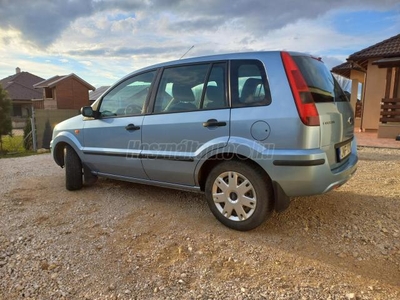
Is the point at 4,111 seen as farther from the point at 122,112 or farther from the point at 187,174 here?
the point at 187,174

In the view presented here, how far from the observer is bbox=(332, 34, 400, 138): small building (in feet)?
32.4

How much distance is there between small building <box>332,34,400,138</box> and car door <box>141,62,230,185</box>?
9.00 m

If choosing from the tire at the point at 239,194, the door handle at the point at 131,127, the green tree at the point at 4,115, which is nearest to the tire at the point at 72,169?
the door handle at the point at 131,127

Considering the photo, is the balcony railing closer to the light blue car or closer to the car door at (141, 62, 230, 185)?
the light blue car

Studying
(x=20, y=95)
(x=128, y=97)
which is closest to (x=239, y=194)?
(x=128, y=97)

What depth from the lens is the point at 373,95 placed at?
36.9 ft

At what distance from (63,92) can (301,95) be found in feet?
82.0

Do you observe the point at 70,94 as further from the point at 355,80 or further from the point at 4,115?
the point at 355,80

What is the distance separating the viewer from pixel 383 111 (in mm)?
9977

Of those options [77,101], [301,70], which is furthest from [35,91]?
[301,70]

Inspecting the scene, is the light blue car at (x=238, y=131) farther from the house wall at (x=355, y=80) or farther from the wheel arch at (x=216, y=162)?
the house wall at (x=355, y=80)

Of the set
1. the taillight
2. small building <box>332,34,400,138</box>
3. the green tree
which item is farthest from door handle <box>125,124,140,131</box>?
the green tree

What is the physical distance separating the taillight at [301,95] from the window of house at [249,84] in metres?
0.22

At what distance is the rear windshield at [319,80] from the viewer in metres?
2.63
